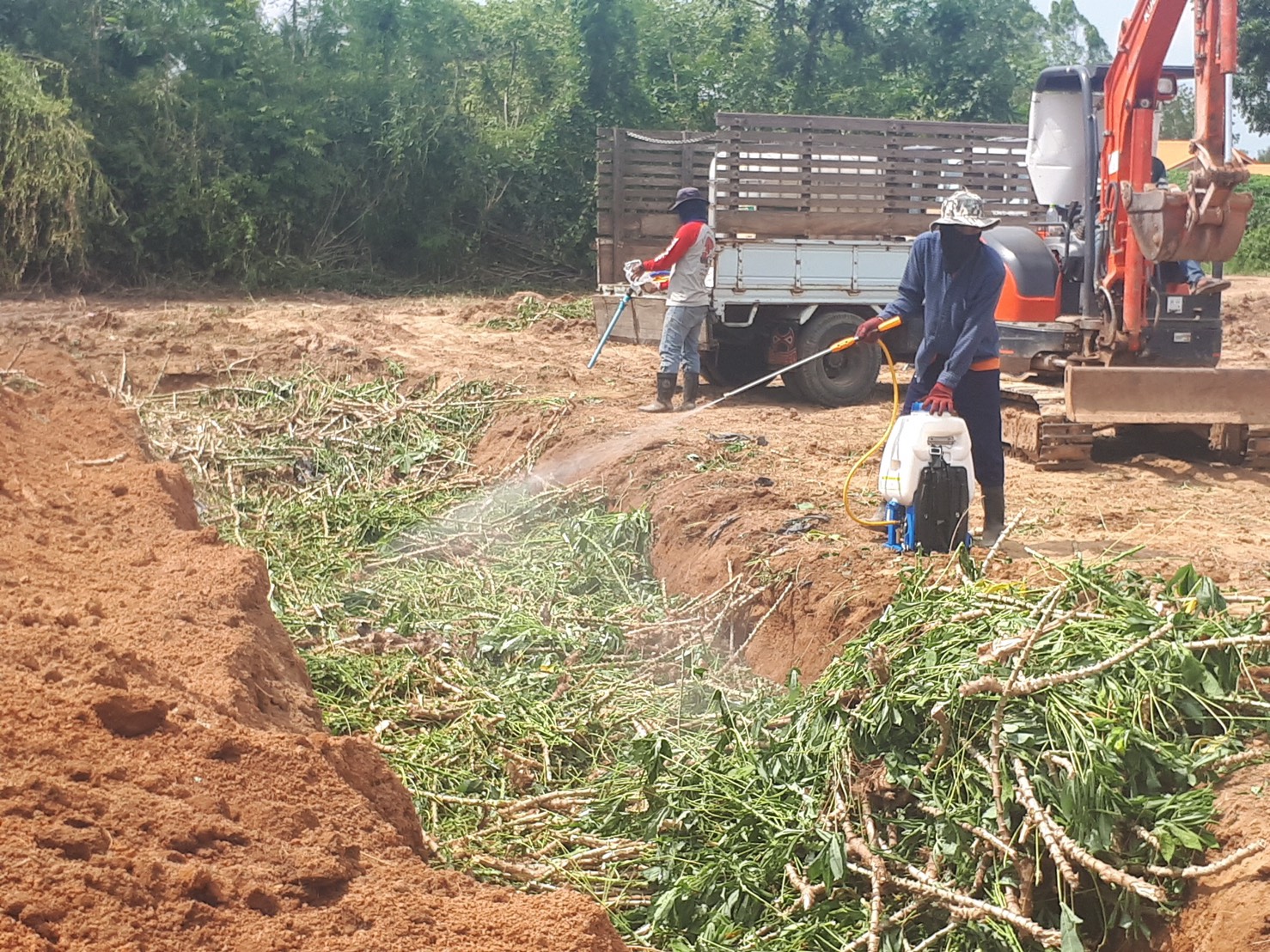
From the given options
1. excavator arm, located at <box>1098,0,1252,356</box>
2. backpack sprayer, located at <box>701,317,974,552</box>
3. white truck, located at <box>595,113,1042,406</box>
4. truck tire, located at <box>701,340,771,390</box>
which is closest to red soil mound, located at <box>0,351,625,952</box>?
backpack sprayer, located at <box>701,317,974,552</box>

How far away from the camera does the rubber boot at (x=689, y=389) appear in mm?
11672

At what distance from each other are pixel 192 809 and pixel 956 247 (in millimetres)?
4987

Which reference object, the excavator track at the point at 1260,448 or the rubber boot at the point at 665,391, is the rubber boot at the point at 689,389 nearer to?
the rubber boot at the point at 665,391

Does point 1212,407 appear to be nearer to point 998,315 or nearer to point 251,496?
point 998,315

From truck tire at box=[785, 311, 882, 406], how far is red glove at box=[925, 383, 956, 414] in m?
5.69

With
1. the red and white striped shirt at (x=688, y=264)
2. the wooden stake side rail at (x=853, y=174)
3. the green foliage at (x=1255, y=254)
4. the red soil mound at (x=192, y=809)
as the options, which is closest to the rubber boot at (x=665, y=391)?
the red and white striped shirt at (x=688, y=264)

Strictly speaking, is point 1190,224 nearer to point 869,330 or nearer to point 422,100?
point 869,330

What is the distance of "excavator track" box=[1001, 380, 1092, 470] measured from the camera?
9414 mm

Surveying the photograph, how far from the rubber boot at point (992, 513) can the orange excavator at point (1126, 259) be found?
92.5 inches

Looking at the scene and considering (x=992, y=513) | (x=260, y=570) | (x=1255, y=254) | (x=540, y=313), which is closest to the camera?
(x=260, y=570)

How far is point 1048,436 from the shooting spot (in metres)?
9.41

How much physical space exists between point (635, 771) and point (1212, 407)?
619 cm

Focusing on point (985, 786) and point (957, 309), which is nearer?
point (985, 786)

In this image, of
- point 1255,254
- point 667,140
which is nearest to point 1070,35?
point 1255,254
